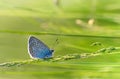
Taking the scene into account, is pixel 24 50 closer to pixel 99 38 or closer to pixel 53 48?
pixel 53 48

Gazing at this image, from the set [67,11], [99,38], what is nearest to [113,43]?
[99,38]

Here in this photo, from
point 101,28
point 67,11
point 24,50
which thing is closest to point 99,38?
point 101,28

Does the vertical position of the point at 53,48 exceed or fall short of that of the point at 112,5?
it falls short
